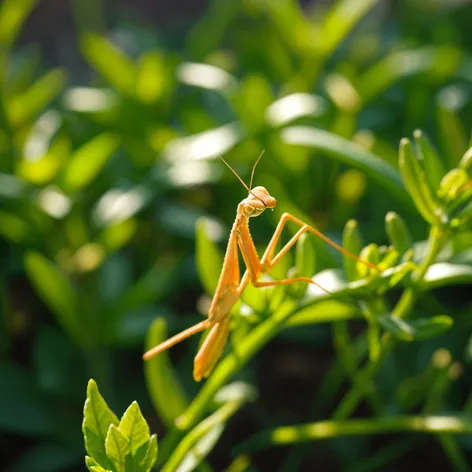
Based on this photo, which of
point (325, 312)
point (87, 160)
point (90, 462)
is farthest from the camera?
point (87, 160)

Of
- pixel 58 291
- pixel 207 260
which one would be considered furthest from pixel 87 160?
pixel 207 260

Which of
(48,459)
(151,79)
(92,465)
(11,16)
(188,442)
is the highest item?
(11,16)

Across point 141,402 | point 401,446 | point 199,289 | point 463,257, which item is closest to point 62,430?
point 141,402

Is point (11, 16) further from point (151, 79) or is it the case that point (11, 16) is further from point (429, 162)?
point (429, 162)

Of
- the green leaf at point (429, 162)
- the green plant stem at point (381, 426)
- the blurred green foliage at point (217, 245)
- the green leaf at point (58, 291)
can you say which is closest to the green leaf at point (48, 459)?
the blurred green foliage at point (217, 245)

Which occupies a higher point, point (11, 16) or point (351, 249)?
point (11, 16)

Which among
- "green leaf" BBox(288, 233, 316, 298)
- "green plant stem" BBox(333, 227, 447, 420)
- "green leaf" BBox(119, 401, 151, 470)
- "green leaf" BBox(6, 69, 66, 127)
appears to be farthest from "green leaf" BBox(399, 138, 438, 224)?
"green leaf" BBox(6, 69, 66, 127)

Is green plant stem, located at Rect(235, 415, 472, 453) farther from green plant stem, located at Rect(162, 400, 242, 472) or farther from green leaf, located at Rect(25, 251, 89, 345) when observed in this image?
green leaf, located at Rect(25, 251, 89, 345)

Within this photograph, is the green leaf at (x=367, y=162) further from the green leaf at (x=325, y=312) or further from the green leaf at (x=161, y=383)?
the green leaf at (x=161, y=383)
